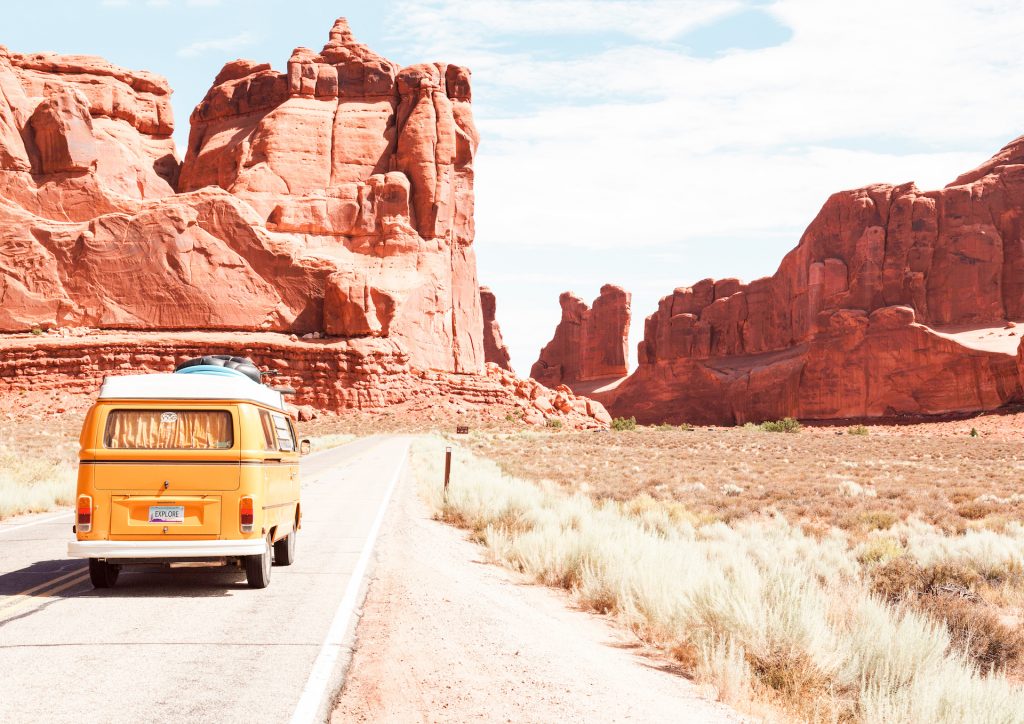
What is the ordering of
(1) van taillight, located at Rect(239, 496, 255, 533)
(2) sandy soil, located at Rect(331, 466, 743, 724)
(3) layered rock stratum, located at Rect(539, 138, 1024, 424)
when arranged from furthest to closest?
(3) layered rock stratum, located at Rect(539, 138, 1024, 424) < (1) van taillight, located at Rect(239, 496, 255, 533) < (2) sandy soil, located at Rect(331, 466, 743, 724)

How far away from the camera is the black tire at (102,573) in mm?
9367

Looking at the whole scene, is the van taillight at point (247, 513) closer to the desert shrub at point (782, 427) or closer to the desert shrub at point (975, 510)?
the desert shrub at point (975, 510)

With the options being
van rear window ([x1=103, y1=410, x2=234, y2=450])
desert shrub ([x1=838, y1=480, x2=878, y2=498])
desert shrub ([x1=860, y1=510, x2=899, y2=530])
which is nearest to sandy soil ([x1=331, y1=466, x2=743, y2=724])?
van rear window ([x1=103, y1=410, x2=234, y2=450])

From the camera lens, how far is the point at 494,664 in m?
6.67

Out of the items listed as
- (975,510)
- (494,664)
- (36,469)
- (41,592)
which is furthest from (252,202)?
(494,664)

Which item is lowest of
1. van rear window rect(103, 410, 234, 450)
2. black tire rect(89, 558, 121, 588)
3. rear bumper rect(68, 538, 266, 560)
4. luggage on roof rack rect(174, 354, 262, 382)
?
black tire rect(89, 558, 121, 588)

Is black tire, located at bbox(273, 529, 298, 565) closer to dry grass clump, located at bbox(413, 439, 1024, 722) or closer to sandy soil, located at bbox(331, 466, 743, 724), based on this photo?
sandy soil, located at bbox(331, 466, 743, 724)

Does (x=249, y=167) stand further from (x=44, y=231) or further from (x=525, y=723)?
(x=525, y=723)

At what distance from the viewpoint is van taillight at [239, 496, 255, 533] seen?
360 inches

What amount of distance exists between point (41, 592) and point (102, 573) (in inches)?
22.7

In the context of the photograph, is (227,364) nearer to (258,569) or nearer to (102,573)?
(102,573)

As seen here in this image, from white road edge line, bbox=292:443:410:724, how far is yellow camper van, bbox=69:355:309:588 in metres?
1.07

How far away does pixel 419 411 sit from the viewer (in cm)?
7081

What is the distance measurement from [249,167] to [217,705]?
263ft
